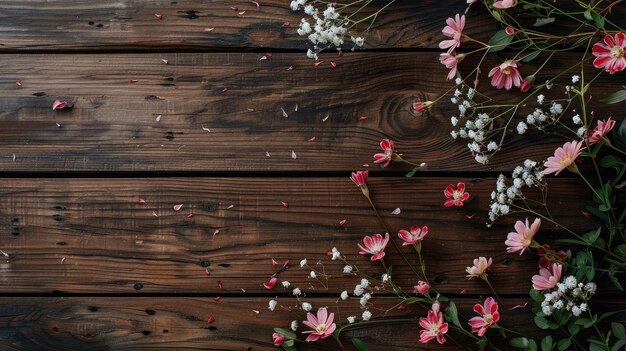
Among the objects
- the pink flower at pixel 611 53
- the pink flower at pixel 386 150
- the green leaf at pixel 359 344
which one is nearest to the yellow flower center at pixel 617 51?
the pink flower at pixel 611 53

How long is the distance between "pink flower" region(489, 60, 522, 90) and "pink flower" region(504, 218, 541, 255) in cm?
22

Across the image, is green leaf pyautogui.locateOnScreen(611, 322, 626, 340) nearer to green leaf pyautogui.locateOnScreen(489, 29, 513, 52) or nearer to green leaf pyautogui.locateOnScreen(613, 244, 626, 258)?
green leaf pyautogui.locateOnScreen(613, 244, 626, 258)

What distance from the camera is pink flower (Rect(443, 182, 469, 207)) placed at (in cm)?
114

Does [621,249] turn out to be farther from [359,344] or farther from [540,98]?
[359,344]

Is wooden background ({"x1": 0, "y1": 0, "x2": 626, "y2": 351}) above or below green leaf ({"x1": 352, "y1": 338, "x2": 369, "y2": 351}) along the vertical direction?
above

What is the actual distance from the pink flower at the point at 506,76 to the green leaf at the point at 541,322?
358 millimetres

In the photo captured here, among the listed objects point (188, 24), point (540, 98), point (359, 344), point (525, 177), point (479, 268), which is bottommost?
point (359, 344)

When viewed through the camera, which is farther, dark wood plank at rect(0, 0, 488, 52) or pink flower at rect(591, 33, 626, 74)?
dark wood plank at rect(0, 0, 488, 52)

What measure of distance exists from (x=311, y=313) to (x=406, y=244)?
18 cm

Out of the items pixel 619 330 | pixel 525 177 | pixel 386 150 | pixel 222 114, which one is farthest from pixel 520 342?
pixel 222 114

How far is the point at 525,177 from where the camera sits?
1.15 meters

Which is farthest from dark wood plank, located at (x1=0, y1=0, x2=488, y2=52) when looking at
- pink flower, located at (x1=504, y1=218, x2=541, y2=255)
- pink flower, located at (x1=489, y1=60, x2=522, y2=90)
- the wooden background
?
pink flower, located at (x1=504, y1=218, x2=541, y2=255)

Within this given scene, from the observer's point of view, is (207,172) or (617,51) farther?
(207,172)

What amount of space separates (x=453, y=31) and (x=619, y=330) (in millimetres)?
513
